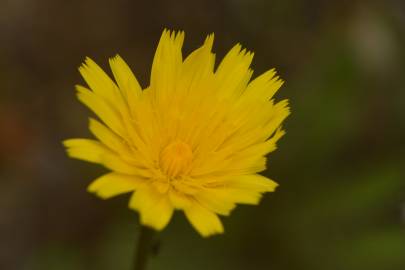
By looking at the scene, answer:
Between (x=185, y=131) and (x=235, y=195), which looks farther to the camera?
(x=185, y=131)

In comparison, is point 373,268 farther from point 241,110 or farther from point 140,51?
point 140,51

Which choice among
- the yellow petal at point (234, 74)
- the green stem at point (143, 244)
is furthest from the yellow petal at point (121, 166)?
the yellow petal at point (234, 74)

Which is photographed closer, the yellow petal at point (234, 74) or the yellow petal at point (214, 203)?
the yellow petal at point (214, 203)

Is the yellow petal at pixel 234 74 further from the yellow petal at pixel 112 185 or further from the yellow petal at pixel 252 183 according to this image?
the yellow petal at pixel 112 185

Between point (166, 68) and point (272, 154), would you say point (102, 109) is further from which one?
point (272, 154)

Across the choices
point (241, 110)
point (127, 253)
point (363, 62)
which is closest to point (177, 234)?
point (127, 253)

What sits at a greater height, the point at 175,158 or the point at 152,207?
the point at 175,158

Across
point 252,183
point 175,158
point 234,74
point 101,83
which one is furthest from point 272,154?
point 101,83
